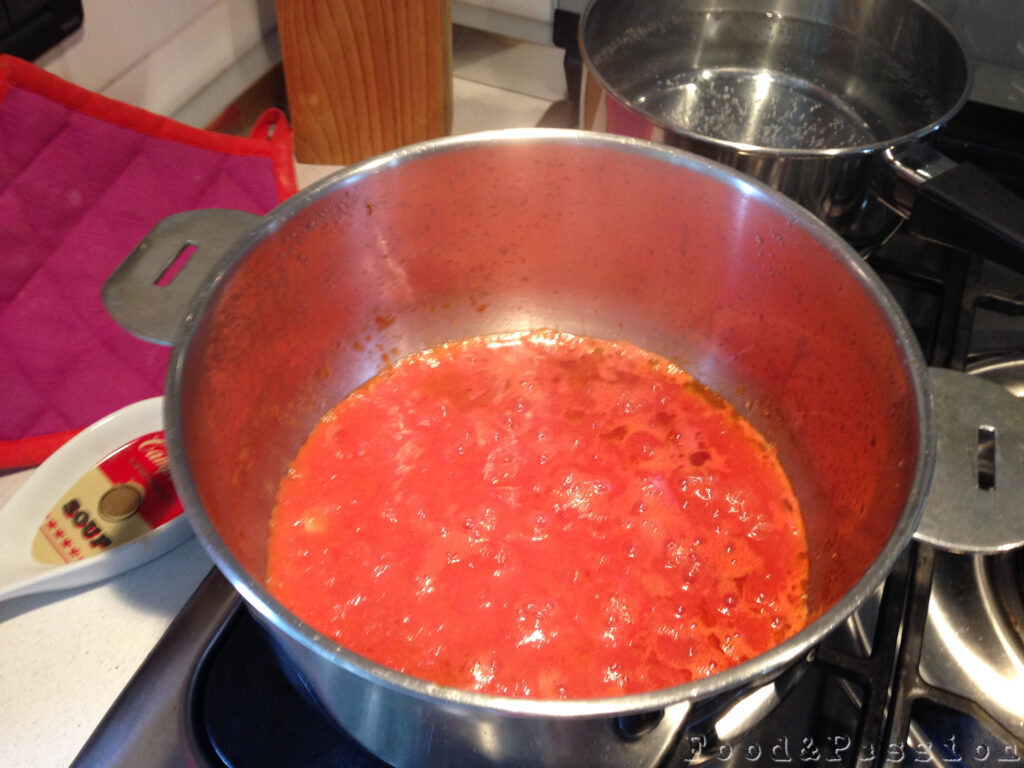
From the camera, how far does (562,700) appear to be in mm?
369

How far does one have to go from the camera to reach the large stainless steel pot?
43cm

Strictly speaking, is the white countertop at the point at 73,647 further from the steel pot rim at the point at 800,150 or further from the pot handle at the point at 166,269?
the steel pot rim at the point at 800,150

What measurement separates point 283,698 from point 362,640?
8cm

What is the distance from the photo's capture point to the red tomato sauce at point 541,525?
2.03 feet

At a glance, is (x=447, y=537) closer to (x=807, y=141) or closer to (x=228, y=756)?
(x=228, y=756)

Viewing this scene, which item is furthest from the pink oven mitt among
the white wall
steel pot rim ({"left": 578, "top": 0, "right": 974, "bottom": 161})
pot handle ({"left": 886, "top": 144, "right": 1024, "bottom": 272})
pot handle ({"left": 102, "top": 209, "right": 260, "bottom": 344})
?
pot handle ({"left": 886, "top": 144, "right": 1024, "bottom": 272})

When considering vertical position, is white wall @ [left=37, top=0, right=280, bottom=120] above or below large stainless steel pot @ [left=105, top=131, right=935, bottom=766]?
above

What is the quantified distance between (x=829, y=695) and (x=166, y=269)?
1.96ft

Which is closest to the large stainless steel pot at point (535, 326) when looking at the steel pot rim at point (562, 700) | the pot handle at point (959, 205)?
the steel pot rim at point (562, 700)

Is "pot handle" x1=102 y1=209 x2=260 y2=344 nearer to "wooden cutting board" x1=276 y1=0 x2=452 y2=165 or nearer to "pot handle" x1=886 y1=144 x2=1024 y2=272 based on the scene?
"wooden cutting board" x1=276 y1=0 x2=452 y2=165

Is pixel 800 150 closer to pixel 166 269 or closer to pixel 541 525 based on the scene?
pixel 541 525

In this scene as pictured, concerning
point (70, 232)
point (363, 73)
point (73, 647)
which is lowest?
point (73, 647)

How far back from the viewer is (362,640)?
0.62 meters

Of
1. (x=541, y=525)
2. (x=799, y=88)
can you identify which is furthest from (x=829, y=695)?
(x=799, y=88)
